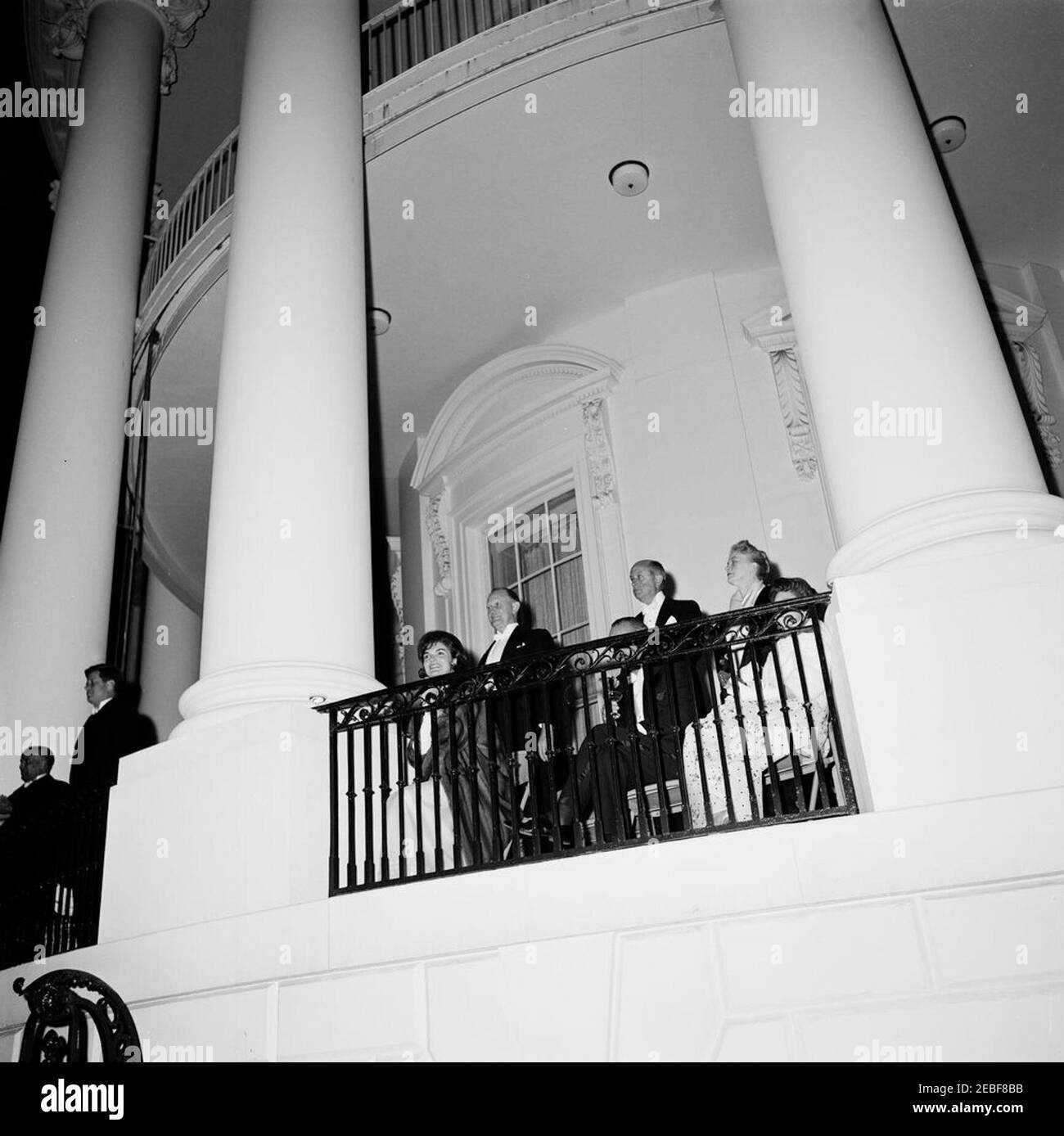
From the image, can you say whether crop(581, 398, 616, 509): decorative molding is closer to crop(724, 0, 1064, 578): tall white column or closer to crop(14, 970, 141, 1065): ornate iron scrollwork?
crop(724, 0, 1064, 578): tall white column

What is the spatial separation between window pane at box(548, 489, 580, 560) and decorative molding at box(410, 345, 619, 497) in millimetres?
864

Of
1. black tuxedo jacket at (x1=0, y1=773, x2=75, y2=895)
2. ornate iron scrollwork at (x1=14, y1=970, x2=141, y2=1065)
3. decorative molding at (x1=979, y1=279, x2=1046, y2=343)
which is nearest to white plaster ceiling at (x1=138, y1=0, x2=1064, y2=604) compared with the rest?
decorative molding at (x1=979, y1=279, x2=1046, y2=343)

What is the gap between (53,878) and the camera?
20.3ft

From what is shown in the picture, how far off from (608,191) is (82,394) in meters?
5.04

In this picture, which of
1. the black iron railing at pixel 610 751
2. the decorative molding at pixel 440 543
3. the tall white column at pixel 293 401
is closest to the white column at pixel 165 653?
the decorative molding at pixel 440 543

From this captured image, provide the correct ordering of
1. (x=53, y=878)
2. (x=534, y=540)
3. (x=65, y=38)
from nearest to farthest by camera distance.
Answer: (x=53, y=878) → (x=534, y=540) → (x=65, y=38)

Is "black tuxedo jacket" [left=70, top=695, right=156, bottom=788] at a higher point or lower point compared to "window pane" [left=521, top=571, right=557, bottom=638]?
lower

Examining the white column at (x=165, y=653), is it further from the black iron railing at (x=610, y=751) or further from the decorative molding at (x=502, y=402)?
the black iron railing at (x=610, y=751)

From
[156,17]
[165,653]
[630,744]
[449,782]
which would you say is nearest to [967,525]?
[630,744]

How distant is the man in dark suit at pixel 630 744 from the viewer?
469cm

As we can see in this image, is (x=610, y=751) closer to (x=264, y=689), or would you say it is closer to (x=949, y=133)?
(x=264, y=689)

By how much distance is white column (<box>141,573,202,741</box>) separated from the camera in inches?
594

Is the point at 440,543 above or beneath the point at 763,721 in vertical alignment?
above
